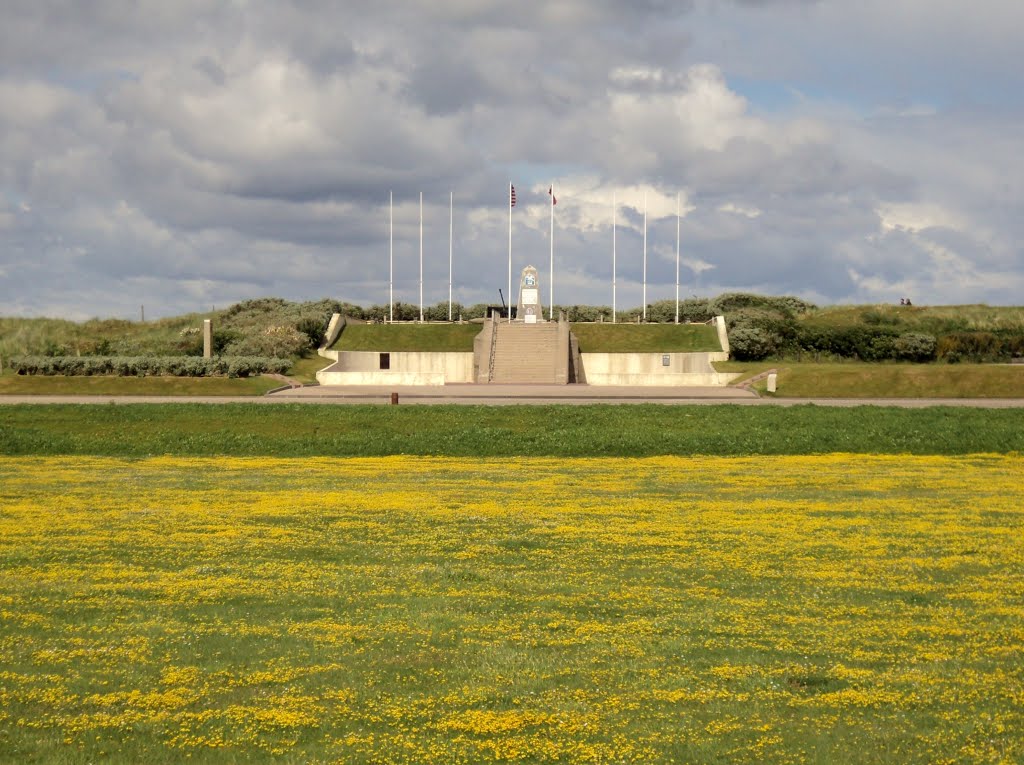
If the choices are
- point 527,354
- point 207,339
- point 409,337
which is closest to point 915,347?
point 527,354

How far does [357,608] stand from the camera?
37.1 ft

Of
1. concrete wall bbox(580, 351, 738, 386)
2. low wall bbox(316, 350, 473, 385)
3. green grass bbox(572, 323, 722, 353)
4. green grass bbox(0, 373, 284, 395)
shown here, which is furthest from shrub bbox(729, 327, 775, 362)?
green grass bbox(0, 373, 284, 395)

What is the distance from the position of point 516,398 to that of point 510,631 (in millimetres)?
39413

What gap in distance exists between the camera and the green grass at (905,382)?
169ft

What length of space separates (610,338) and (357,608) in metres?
63.1

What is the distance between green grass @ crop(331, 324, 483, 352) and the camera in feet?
237

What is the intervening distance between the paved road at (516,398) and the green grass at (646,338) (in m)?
12.4

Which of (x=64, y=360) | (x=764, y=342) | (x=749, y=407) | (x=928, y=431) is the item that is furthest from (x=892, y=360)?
(x=64, y=360)

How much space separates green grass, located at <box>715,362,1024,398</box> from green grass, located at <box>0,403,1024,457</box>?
11.9 metres

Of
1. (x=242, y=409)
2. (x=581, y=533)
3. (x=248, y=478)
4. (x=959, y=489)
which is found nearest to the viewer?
(x=581, y=533)

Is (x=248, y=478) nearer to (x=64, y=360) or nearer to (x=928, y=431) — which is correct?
(x=928, y=431)

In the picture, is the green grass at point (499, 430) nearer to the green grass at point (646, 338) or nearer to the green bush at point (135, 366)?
the green bush at point (135, 366)

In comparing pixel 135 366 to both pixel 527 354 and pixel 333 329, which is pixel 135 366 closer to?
pixel 333 329

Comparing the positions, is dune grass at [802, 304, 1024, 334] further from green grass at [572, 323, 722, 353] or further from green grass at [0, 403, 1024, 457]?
green grass at [0, 403, 1024, 457]
